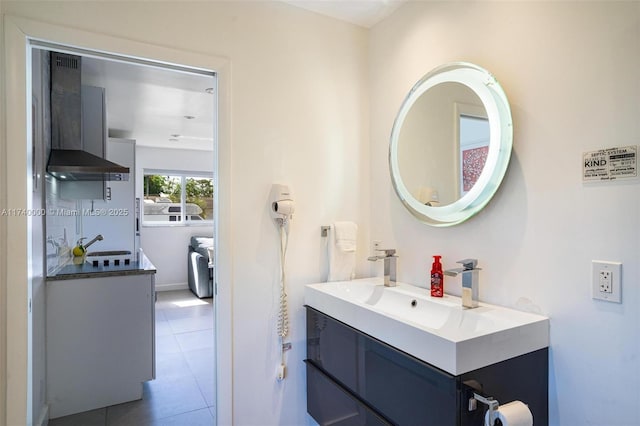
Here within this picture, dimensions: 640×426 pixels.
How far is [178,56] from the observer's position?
5.57 ft

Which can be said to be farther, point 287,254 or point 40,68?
point 40,68

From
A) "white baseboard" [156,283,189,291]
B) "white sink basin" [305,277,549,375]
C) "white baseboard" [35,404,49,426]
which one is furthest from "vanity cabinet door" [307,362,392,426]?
"white baseboard" [156,283,189,291]

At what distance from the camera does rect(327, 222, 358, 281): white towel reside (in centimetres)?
203

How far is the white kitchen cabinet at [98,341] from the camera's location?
2318mm

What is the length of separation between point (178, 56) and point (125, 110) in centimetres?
270

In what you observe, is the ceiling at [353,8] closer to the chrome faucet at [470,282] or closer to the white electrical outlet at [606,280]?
the chrome faucet at [470,282]

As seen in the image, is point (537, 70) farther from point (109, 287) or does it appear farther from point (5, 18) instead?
point (109, 287)

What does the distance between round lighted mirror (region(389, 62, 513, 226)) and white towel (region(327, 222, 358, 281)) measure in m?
0.35

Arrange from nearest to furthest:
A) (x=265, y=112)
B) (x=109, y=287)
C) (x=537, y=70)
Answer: (x=537, y=70) < (x=265, y=112) < (x=109, y=287)

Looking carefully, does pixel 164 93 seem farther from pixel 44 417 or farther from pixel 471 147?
pixel 471 147

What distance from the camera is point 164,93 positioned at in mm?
3373

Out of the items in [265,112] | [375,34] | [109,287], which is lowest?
[109,287]

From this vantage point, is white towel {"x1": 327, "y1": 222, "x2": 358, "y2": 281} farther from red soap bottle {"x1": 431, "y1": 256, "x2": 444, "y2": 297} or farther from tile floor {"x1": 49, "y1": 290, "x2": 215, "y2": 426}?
tile floor {"x1": 49, "y1": 290, "x2": 215, "y2": 426}

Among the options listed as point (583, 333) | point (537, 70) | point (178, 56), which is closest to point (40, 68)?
point (178, 56)
